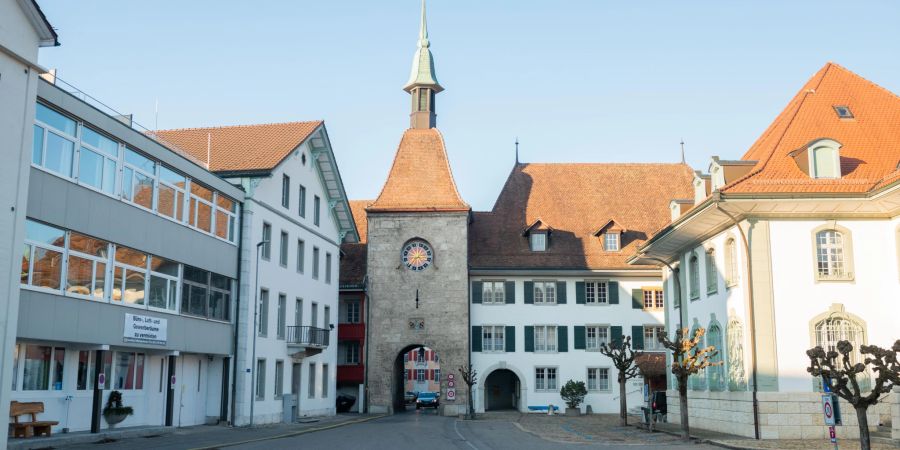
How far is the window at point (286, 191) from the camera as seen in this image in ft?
124

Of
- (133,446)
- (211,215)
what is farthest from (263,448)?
(211,215)

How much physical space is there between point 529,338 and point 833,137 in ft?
81.3

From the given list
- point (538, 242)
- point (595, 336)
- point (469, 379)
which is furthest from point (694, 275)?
point (538, 242)

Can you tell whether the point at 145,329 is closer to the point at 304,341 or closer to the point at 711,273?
the point at 304,341

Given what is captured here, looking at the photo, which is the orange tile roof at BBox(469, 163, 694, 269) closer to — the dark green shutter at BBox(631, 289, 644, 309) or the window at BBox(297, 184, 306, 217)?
the dark green shutter at BBox(631, 289, 644, 309)

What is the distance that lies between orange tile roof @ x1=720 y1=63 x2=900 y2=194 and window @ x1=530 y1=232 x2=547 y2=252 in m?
20.0

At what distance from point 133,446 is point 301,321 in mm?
18591

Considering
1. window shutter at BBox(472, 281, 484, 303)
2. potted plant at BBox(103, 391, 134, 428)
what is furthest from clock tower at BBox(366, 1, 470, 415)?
potted plant at BBox(103, 391, 134, 428)

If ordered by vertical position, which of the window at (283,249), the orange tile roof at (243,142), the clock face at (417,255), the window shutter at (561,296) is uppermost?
the orange tile roof at (243,142)

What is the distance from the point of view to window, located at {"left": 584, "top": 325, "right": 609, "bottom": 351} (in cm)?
5006

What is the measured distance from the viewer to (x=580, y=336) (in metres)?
50.1

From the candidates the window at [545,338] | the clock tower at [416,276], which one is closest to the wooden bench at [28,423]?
the clock tower at [416,276]

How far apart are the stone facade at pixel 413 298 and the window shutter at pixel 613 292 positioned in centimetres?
810

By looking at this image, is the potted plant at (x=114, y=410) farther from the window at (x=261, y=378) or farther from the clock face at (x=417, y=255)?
the clock face at (x=417, y=255)
